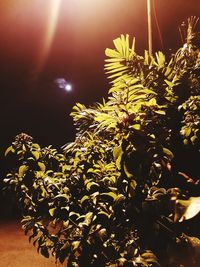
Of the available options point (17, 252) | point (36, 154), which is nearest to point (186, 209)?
point (36, 154)

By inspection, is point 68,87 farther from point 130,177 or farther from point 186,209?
point 186,209

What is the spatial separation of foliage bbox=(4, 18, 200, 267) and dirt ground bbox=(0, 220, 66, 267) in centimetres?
364

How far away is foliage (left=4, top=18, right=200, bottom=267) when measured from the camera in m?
2.00

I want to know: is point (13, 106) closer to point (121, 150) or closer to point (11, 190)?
point (11, 190)

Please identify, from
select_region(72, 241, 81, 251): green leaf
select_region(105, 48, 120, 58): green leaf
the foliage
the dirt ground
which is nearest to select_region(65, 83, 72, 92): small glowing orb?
the dirt ground

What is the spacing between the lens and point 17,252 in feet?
22.4

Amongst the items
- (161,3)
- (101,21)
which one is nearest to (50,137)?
(101,21)

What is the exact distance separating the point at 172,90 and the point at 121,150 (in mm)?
844

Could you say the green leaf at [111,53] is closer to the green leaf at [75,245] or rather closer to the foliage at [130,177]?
the foliage at [130,177]

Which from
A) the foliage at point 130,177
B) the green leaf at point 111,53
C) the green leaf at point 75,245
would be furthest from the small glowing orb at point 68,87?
the green leaf at point 75,245

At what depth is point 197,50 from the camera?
2777 millimetres

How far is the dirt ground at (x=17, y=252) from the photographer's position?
6.25 metres

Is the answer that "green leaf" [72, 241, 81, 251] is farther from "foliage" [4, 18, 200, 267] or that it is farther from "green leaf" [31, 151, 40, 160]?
"green leaf" [31, 151, 40, 160]

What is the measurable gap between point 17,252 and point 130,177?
18.5 ft
